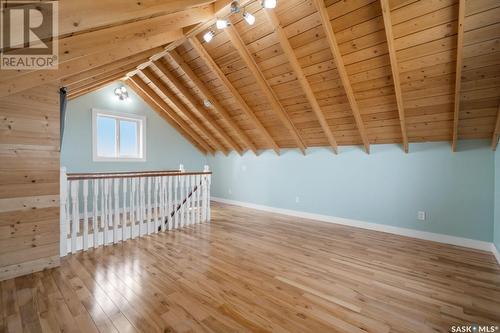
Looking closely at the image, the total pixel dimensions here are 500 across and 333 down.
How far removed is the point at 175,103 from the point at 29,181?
11.0 feet

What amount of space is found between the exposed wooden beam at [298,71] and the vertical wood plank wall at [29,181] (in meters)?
2.73

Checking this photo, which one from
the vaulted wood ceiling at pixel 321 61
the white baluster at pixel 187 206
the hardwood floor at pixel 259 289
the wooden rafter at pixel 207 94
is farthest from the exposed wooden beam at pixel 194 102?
the hardwood floor at pixel 259 289

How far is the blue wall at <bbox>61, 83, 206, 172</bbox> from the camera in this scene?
502 centimetres

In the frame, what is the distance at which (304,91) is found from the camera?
353cm

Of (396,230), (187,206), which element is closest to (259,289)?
(187,206)

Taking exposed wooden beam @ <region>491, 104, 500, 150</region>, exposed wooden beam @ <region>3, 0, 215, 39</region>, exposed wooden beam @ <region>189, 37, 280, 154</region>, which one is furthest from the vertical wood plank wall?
exposed wooden beam @ <region>491, 104, 500, 150</region>

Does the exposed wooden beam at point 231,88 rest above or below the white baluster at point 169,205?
above

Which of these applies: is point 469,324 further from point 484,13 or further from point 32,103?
point 32,103

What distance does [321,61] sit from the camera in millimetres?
3133

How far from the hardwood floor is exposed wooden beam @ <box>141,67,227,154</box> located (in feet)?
10.5

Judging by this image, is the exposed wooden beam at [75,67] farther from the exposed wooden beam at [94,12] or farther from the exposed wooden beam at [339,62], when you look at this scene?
the exposed wooden beam at [339,62]

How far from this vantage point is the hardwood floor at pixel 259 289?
5.85 feet

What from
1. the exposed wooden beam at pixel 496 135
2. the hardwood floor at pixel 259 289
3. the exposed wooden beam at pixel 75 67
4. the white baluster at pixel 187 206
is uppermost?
the exposed wooden beam at pixel 75 67

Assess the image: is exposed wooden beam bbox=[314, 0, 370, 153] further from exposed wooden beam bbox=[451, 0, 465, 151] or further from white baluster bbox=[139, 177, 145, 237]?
white baluster bbox=[139, 177, 145, 237]
